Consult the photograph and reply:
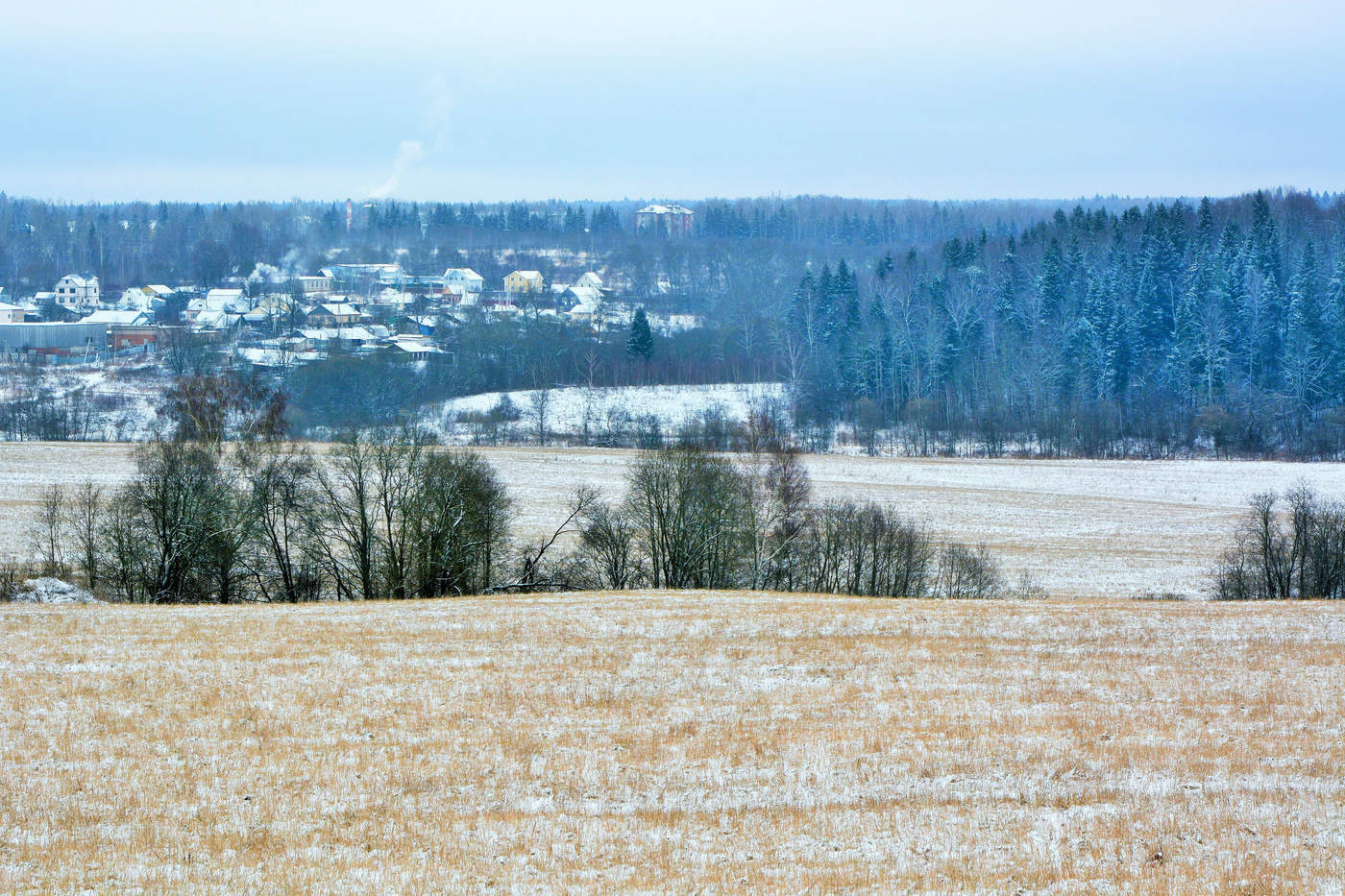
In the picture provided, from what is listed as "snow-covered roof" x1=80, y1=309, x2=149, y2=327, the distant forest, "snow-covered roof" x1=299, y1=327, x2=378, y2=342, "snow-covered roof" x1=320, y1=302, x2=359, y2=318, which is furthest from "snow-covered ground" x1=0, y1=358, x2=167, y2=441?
"snow-covered roof" x1=320, y1=302, x2=359, y2=318

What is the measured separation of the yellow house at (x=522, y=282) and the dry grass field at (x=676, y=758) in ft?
482

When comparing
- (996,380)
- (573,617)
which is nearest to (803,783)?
(573,617)

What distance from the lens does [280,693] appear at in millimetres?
17750

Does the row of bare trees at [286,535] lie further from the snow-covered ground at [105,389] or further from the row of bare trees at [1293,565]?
the snow-covered ground at [105,389]

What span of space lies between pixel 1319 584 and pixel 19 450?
226 feet

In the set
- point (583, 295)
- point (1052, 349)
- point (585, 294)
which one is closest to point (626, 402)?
point (1052, 349)

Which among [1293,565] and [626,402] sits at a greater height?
[626,402]

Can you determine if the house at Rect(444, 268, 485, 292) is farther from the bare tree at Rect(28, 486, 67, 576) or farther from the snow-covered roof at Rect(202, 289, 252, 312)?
the bare tree at Rect(28, 486, 67, 576)

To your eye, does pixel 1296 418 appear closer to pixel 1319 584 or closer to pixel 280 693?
pixel 1319 584

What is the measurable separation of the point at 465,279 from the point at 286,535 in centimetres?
13567

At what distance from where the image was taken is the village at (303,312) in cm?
12381

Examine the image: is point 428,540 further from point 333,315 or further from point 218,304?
point 218,304

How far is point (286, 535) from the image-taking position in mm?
39250

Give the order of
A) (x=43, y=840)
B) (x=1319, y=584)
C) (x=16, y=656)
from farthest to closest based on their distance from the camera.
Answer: (x=1319, y=584), (x=16, y=656), (x=43, y=840)
